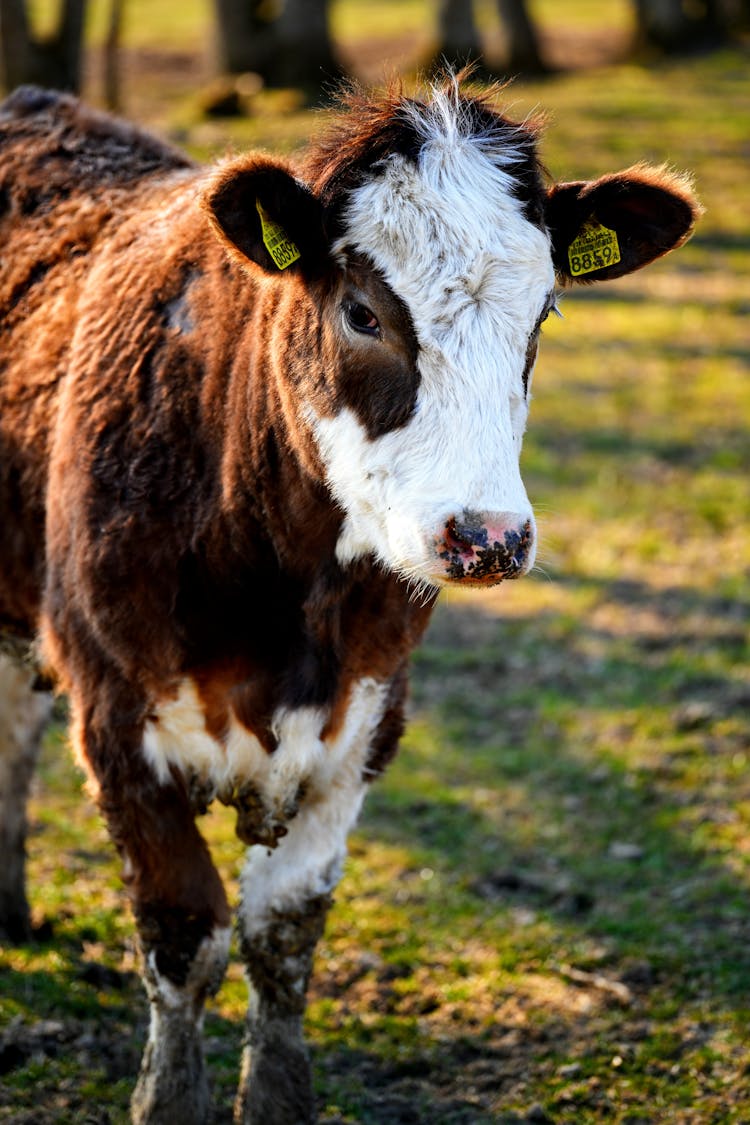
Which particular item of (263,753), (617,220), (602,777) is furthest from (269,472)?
(602,777)

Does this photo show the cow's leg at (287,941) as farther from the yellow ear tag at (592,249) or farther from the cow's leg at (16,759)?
the yellow ear tag at (592,249)

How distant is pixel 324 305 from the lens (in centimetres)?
335

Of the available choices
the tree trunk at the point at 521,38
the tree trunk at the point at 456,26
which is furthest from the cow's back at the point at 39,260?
the tree trunk at the point at 521,38

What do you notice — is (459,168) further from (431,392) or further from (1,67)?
(1,67)

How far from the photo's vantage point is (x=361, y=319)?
3.27 metres

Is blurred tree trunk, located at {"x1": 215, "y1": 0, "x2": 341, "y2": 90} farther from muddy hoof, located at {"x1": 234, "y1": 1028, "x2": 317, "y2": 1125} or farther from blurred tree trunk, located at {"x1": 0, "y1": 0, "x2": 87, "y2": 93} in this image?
muddy hoof, located at {"x1": 234, "y1": 1028, "x2": 317, "y2": 1125}

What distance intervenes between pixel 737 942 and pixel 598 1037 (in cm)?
71

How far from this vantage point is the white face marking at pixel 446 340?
307 centimetres

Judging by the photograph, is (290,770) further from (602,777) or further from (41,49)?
(41,49)

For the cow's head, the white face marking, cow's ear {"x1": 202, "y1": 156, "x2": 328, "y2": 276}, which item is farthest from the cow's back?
the white face marking

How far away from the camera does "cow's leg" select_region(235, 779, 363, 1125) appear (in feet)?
13.1

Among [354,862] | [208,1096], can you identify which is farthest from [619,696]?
[208,1096]

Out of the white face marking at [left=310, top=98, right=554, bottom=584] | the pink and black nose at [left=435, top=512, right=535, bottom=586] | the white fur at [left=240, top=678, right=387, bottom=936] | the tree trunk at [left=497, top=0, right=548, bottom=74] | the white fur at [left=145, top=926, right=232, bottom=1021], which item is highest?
the tree trunk at [left=497, top=0, right=548, bottom=74]

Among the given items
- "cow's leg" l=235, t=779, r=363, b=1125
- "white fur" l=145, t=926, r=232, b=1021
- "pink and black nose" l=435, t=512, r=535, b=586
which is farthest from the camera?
"cow's leg" l=235, t=779, r=363, b=1125
